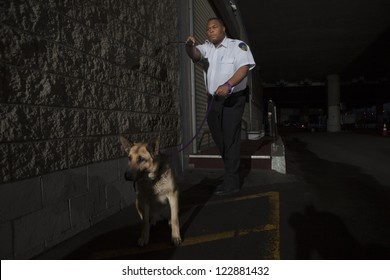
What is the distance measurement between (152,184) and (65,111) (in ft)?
3.67

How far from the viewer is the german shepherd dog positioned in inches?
106

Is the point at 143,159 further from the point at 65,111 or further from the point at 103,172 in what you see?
the point at 103,172

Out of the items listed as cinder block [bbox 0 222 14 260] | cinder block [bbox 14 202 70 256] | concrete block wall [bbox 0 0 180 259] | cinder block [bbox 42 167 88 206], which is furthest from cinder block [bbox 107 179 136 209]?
cinder block [bbox 0 222 14 260]

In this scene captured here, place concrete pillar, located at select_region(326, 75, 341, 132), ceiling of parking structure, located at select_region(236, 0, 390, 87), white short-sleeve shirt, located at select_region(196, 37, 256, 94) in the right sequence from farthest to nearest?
concrete pillar, located at select_region(326, 75, 341, 132) → ceiling of parking structure, located at select_region(236, 0, 390, 87) → white short-sleeve shirt, located at select_region(196, 37, 256, 94)

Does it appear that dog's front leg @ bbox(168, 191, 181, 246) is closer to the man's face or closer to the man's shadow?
the man's shadow

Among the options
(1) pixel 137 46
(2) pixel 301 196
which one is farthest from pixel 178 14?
(2) pixel 301 196

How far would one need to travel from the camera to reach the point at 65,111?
3020 millimetres

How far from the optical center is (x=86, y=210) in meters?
3.30

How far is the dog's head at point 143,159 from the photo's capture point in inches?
103

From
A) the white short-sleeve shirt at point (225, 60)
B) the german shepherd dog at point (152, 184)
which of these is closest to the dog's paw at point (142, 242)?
the german shepherd dog at point (152, 184)

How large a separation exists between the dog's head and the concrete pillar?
113 ft

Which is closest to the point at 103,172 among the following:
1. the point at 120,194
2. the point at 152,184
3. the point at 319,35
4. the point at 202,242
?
the point at 120,194

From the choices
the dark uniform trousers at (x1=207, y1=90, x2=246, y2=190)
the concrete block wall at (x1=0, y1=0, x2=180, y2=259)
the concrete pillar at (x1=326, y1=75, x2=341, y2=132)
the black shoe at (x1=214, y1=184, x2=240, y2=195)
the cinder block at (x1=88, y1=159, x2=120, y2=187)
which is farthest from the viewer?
the concrete pillar at (x1=326, y1=75, x2=341, y2=132)

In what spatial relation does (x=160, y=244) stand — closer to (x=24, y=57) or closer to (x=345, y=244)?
(x=345, y=244)
